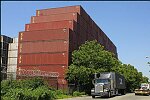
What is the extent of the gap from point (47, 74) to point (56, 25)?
1331 centimetres

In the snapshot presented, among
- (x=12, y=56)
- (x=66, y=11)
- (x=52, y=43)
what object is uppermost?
(x=66, y=11)

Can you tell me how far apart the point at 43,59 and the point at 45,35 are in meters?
5.40

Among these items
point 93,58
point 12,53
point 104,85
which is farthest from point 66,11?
point 104,85

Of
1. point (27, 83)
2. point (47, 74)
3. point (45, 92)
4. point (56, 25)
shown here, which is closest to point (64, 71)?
point (47, 74)

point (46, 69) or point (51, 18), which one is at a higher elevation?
point (51, 18)

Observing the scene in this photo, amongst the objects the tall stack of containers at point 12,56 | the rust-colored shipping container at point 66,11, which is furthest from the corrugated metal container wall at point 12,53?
the rust-colored shipping container at point 66,11

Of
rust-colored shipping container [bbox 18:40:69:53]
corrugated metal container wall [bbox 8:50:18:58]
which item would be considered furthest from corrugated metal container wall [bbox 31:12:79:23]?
rust-colored shipping container [bbox 18:40:69:53]

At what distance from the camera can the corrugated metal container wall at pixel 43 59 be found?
66.1m

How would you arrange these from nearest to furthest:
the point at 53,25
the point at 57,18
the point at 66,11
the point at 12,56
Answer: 1. the point at 53,25
2. the point at 57,18
3. the point at 66,11
4. the point at 12,56

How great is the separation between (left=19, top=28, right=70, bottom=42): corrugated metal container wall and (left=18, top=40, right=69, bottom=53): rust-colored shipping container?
2.90 ft

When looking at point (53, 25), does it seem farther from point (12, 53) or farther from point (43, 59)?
point (12, 53)

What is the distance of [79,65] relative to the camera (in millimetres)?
61594

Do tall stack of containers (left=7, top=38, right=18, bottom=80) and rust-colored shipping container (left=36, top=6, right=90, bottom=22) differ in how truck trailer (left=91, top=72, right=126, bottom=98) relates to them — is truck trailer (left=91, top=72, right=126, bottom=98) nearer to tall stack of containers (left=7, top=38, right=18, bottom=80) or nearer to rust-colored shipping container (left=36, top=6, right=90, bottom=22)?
rust-colored shipping container (left=36, top=6, right=90, bottom=22)

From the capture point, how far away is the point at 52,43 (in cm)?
6819
